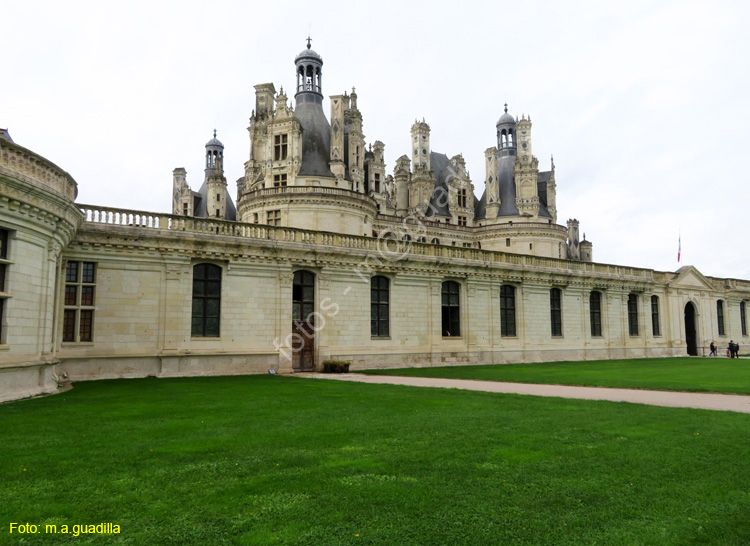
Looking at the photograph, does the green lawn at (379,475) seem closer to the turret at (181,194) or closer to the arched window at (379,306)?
the arched window at (379,306)

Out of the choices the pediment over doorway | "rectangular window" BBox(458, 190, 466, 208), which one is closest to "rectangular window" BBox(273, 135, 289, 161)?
"rectangular window" BBox(458, 190, 466, 208)

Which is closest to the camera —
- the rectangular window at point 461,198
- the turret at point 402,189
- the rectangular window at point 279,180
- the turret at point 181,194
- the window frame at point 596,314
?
the window frame at point 596,314

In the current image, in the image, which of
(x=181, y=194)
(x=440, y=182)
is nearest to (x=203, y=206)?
(x=181, y=194)

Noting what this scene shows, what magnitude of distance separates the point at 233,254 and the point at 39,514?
2075cm

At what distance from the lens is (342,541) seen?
5.29m

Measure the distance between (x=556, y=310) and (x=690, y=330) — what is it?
60.6 ft

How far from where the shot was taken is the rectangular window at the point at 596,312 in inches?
1618

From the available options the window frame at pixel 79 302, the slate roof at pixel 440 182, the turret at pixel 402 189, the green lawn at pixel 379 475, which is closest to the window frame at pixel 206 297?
the window frame at pixel 79 302

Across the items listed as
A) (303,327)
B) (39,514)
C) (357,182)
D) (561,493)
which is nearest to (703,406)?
(561,493)

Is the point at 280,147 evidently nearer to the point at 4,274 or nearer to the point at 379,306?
the point at 379,306

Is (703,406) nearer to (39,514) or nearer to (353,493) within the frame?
(353,493)

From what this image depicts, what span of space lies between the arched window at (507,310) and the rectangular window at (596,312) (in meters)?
8.02

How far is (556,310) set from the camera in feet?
128

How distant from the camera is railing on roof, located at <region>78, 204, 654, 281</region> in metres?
24.0
